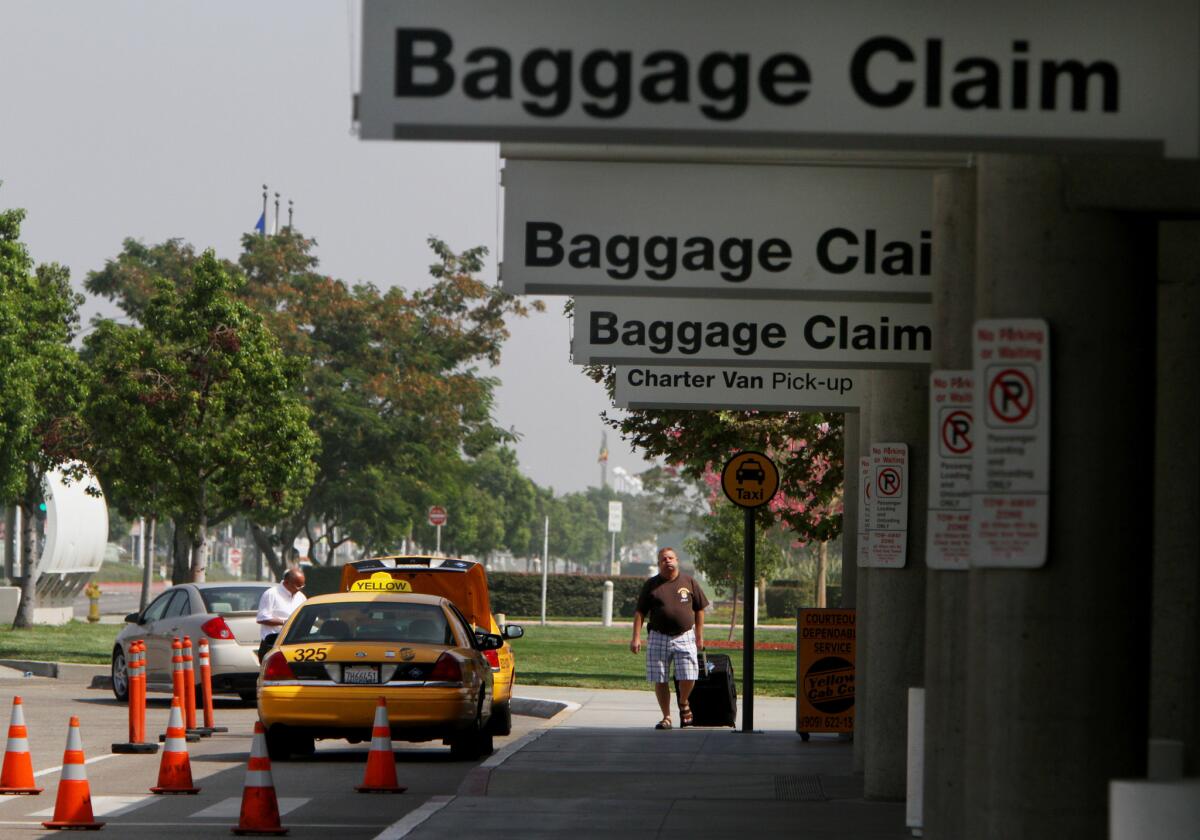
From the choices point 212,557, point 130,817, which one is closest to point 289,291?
point 130,817

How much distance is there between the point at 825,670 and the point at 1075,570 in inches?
435

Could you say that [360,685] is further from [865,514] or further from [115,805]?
[865,514]

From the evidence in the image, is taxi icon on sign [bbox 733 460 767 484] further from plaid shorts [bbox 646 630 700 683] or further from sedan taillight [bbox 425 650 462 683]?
sedan taillight [bbox 425 650 462 683]

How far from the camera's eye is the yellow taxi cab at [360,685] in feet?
52.1

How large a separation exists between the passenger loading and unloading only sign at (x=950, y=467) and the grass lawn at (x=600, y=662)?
59.9 ft

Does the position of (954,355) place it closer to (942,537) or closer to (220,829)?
(942,537)

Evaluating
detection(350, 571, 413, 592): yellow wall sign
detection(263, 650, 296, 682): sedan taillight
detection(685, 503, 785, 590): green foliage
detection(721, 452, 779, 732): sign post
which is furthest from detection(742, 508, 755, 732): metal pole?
detection(685, 503, 785, 590): green foliage

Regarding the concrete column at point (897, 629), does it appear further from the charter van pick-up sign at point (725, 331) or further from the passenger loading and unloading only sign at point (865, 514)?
the charter van pick-up sign at point (725, 331)

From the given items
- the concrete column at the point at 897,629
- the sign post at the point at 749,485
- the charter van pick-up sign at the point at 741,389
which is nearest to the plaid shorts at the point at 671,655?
the sign post at the point at 749,485

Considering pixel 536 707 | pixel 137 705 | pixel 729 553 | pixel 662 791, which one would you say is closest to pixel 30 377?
pixel 729 553

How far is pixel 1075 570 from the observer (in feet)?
24.7

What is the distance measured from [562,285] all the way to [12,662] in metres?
20.0

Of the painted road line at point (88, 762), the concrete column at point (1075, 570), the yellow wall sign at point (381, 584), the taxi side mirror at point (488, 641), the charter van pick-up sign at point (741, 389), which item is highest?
the charter van pick-up sign at point (741, 389)

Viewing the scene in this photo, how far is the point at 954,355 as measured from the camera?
1004 cm
